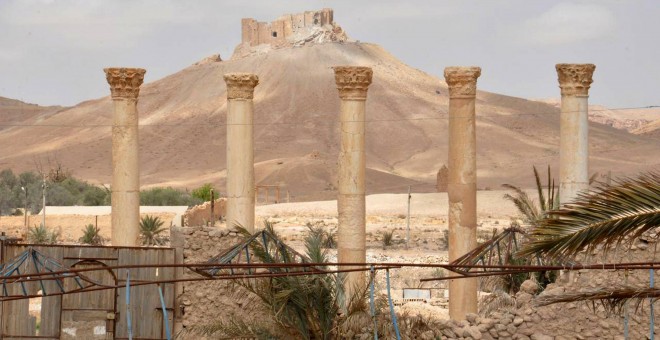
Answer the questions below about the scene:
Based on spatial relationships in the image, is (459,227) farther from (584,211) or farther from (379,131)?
(379,131)

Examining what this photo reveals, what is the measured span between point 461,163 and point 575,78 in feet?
8.78

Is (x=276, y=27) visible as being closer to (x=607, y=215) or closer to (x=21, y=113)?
(x=21, y=113)

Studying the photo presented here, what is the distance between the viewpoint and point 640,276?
18.4 metres

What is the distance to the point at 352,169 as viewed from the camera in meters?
22.5

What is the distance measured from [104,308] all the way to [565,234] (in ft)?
38.1

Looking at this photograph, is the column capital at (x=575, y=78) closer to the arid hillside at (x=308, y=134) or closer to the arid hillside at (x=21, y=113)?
the arid hillside at (x=308, y=134)

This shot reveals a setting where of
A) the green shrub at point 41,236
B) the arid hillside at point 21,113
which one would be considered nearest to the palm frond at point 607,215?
the green shrub at point 41,236

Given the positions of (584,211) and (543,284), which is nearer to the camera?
(584,211)

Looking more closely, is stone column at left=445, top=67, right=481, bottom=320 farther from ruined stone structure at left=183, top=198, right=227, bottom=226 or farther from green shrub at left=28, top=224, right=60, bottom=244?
ruined stone structure at left=183, top=198, right=227, bottom=226

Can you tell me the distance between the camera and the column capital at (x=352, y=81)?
74.3 feet

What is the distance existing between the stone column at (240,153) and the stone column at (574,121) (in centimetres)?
572

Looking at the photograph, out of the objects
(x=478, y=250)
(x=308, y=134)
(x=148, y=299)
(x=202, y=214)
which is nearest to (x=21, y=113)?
(x=308, y=134)

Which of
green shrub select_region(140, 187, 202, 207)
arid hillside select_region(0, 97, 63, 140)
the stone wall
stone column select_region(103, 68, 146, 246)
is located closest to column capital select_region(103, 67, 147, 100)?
stone column select_region(103, 68, 146, 246)

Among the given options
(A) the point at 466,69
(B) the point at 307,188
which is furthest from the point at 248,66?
(A) the point at 466,69
